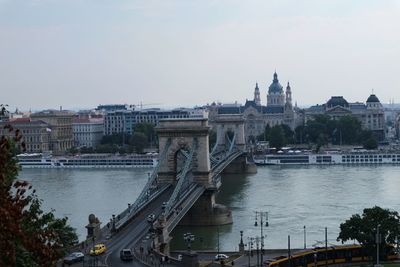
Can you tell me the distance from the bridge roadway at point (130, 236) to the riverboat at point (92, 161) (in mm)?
34471

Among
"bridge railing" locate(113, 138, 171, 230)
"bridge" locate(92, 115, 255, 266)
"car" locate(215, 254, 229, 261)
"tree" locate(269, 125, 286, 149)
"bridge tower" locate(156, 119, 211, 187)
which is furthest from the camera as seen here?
"tree" locate(269, 125, 286, 149)

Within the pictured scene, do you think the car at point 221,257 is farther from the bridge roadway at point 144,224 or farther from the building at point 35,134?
the building at point 35,134

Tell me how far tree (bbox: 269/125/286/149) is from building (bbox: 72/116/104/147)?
20947 mm

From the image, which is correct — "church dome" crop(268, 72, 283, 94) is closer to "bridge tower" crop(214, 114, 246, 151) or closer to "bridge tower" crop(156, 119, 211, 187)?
"bridge tower" crop(214, 114, 246, 151)

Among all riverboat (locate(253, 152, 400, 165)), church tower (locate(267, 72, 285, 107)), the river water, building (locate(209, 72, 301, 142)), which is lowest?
the river water

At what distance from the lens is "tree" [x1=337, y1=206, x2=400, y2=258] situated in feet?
70.1

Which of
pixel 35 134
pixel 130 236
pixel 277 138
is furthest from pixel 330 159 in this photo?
pixel 130 236

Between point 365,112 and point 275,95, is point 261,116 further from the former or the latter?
point 275,95

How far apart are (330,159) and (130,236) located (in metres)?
42.5

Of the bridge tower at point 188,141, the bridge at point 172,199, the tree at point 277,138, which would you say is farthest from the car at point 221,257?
the tree at point 277,138

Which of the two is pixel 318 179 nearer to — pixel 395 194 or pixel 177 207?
pixel 395 194

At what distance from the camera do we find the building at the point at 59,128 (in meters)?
82.1

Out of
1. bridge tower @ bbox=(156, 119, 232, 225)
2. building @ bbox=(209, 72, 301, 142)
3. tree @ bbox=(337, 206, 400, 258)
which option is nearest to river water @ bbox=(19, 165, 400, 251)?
bridge tower @ bbox=(156, 119, 232, 225)

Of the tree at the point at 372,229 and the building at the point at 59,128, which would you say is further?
the building at the point at 59,128
